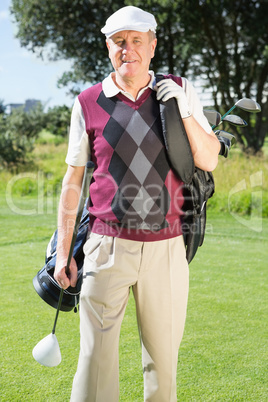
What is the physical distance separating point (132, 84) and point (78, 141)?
1.07ft

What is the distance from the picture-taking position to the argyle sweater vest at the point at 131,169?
1.95 meters

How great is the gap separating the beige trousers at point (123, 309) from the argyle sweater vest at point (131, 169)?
0.07 m

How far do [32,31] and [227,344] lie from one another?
1776cm

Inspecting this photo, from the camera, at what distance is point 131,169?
1.95m

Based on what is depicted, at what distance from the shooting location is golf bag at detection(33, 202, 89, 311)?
7.16 ft

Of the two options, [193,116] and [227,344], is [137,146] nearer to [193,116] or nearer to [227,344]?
[193,116]

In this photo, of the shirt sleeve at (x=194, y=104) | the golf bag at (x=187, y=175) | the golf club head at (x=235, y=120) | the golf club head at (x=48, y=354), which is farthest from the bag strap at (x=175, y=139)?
the golf club head at (x=48, y=354)

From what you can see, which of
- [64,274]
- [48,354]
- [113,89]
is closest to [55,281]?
[64,274]

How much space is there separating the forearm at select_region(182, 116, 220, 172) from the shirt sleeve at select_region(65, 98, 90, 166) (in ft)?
1.40

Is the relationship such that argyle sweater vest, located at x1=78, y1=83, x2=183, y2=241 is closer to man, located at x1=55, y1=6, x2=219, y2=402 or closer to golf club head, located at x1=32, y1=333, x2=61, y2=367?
man, located at x1=55, y1=6, x2=219, y2=402

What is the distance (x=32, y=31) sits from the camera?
61.8 feet

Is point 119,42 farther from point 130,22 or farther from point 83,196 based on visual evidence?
point 83,196

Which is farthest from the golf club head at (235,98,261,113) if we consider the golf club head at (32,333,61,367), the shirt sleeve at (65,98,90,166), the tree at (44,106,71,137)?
the tree at (44,106,71,137)

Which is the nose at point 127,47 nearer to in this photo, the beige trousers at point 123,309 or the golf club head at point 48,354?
the beige trousers at point 123,309
